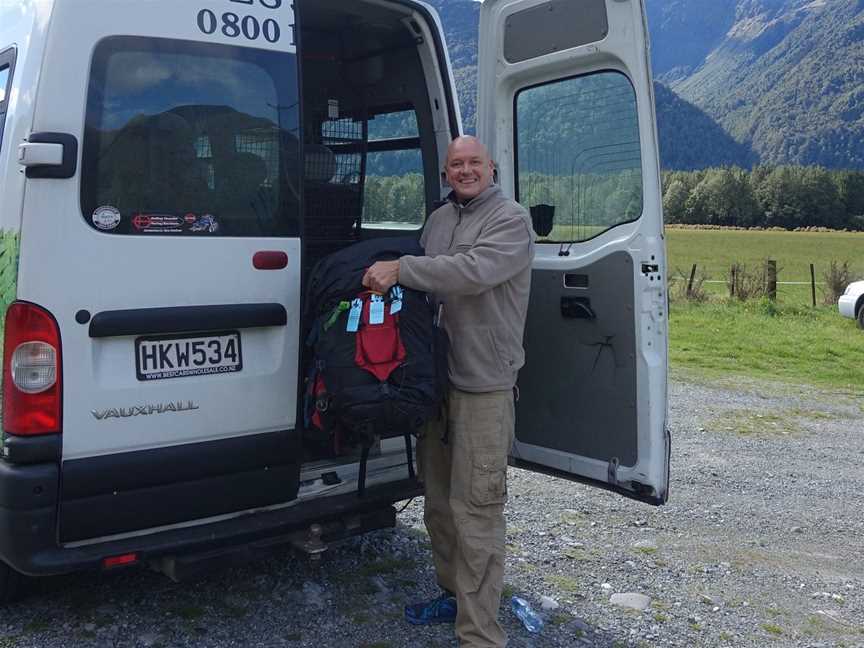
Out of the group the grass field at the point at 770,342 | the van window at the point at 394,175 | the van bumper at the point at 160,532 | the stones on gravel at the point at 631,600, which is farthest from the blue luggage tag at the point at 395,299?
the grass field at the point at 770,342

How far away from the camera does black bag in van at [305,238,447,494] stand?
3102 mm

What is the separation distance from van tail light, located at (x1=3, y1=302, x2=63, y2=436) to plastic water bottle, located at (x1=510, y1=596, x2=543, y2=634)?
6.57 ft

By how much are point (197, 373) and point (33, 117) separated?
3.29 feet

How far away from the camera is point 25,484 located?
9.15ft

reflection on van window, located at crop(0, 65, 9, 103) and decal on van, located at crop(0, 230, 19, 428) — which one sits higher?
reflection on van window, located at crop(0, 65, 9, 103)

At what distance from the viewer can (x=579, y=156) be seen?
3.91 m

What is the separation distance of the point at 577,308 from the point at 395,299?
3.26ft

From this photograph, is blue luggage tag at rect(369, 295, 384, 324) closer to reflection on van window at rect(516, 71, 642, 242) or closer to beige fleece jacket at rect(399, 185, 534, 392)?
beige fleece jacket at rect(399, 185, 534, 392)

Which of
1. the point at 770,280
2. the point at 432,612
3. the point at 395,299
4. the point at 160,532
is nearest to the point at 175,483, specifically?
the point at 160,532

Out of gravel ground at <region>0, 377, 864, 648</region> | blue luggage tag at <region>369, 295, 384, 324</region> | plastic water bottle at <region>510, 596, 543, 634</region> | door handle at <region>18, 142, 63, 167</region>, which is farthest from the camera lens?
plastic water bottle at <region>510, 596, 543, 634</region>

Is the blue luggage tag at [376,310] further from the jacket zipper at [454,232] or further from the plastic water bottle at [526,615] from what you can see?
the plastic water bottle at [526,615]

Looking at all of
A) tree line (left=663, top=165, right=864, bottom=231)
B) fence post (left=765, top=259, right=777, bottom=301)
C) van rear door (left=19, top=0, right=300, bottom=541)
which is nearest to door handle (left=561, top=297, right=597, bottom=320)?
van rear door (left=19, top=0, right=300, bottom=541)

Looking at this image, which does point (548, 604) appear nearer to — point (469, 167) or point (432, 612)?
point (432, 612)

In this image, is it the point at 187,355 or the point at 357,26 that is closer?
the point at 187,355
